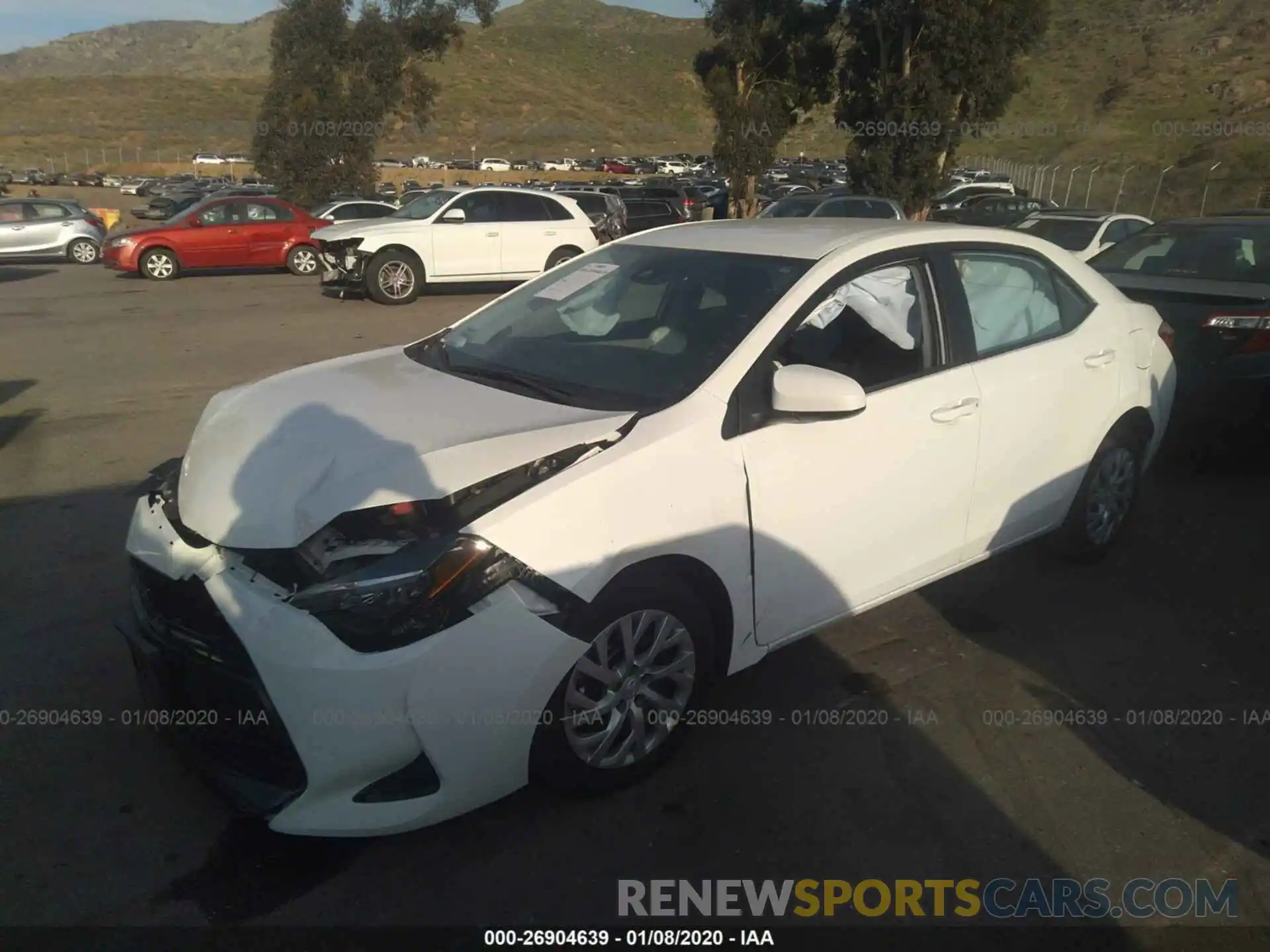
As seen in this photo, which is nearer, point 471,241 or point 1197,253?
point 1197,253

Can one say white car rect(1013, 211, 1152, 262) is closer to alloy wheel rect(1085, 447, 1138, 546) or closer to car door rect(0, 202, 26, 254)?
alloy wheel rect(1085, 447, 1138, 546)

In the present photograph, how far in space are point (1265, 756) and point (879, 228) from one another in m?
2.37

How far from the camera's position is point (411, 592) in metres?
2.69

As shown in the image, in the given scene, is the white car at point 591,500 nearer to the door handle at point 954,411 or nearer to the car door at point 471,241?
the door handle at point 954,411

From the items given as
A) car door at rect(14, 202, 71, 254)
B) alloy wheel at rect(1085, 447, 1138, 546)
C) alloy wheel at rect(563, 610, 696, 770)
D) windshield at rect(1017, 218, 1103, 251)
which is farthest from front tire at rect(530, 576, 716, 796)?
car door at rect(14, 202, 71, 254)

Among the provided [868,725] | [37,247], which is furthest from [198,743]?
[37,247]

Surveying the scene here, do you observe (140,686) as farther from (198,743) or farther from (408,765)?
(408,765)

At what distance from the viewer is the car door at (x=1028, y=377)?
4.11m

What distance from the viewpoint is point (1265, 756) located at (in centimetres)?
352

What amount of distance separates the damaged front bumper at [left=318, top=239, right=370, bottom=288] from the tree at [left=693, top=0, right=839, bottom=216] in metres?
16.5

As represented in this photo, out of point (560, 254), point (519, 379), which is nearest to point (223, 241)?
point (560, 254)

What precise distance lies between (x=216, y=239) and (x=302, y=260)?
1553 millimetres

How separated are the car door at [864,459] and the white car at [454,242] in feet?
39.2

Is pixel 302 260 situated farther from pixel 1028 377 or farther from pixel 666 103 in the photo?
pixel 666 103
